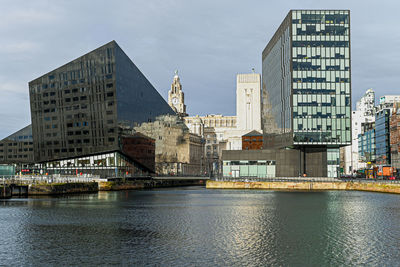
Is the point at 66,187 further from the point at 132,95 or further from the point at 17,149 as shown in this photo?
the point at 17,149

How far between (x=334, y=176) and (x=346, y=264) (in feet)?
328

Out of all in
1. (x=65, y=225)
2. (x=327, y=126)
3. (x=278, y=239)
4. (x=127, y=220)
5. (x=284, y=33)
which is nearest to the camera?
(x=278, y=239)

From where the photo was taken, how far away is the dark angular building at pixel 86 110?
4813 inches

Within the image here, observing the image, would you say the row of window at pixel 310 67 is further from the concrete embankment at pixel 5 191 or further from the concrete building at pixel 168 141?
Result: the concrete embankment at pixel 5 191

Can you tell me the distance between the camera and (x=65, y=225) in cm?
4681

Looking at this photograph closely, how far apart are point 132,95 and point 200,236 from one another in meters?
95.8

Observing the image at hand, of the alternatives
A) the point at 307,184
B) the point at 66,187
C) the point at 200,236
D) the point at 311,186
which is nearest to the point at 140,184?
the point at 66,187

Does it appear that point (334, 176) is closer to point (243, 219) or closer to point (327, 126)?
point (327, 126)

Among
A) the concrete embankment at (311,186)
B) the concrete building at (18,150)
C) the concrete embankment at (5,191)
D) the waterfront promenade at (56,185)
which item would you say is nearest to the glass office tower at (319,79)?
the concrete embankment at (311,186)

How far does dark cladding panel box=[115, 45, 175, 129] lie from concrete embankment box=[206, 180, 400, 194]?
28.9 m

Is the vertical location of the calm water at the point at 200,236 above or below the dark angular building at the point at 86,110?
below

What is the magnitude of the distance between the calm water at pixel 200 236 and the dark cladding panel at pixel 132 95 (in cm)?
6469

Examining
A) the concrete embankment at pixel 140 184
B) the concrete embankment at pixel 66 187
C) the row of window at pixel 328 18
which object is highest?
the row of window at pixel 328 18

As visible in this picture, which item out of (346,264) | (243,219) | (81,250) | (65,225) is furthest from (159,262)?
(243,219)
